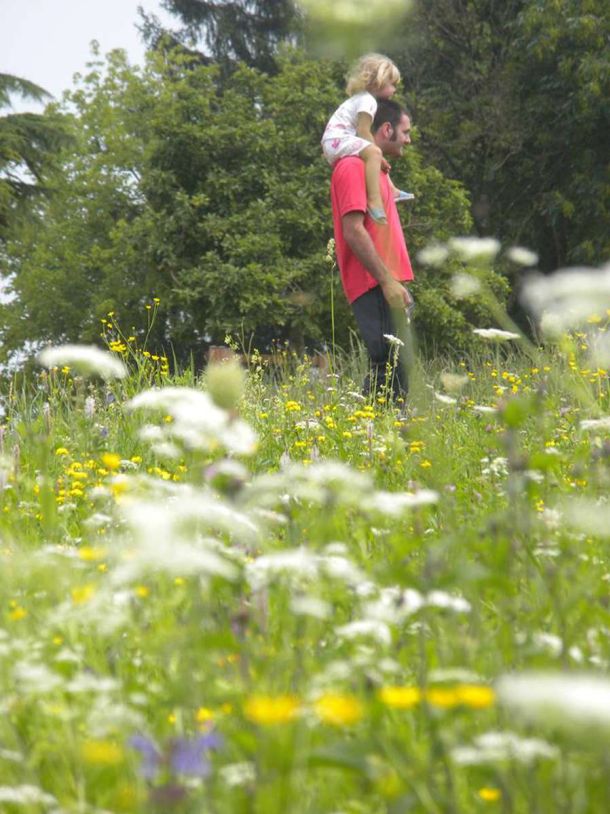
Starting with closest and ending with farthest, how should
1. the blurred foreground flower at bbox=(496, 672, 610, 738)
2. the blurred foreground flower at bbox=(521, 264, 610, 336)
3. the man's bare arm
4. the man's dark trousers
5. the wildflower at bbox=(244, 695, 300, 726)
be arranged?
the blurred foreground flower at bbox=(496, 672, 610, 738) → the wildflower at bbox=(244, 695, 300, 726) → the blurred foreground flower at bbox=(521, 264, 610, 336) → the man's bare arm → the man's dark trousers

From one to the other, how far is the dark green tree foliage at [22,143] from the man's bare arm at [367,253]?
18468 mm

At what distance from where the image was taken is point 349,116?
566cm

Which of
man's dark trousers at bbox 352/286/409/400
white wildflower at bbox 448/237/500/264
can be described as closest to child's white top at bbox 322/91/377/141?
man's dark trousers at bbox 352/286/409/400

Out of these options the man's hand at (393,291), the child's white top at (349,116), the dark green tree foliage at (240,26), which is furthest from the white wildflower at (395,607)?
the dark green tree foliage at (240,26)

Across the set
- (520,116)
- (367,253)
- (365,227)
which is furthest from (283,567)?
(520,116)

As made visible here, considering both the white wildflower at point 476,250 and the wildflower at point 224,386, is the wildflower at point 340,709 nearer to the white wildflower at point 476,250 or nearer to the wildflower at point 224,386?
the wildflower at point 224,386

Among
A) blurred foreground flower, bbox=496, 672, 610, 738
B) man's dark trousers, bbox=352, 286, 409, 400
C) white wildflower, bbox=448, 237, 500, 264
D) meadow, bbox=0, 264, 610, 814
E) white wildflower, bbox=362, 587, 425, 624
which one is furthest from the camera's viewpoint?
man's dark trousers, bbox=352, 286, 409, 400

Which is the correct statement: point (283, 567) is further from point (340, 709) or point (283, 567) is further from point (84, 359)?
point (84, 359)

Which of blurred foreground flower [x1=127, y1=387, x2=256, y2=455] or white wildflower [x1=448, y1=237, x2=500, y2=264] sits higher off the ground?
white wildflower [x1=448, y1=237, x2=500, y2=264]

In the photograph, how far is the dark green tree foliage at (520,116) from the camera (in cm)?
1948

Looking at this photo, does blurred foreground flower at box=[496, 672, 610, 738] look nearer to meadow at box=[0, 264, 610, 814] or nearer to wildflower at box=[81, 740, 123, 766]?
meadow at box=[0, 264, 610, 814]

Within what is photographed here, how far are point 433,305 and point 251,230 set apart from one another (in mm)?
3883

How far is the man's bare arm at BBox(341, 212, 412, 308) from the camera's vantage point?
547 centimetres

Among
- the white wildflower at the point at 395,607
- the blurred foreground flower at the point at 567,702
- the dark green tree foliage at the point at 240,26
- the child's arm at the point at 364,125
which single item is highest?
the dark green tree foliage at the point at 240,26
